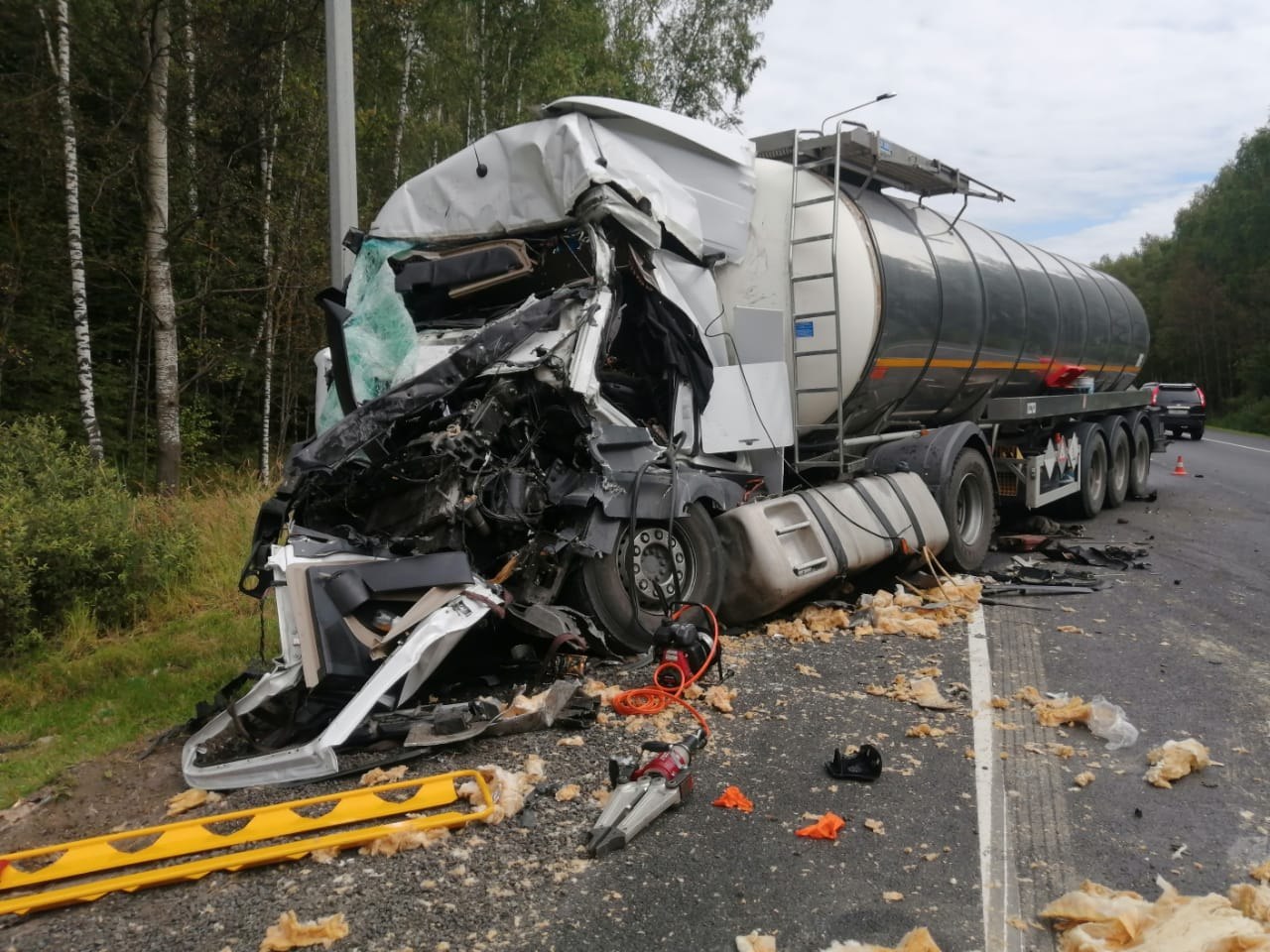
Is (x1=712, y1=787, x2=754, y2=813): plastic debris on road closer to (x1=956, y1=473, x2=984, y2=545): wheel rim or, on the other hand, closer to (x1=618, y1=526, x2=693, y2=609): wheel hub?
(x1=618, y1=526, x2=693, y2=609): wheel hub

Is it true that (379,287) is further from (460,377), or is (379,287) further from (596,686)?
(596,686)

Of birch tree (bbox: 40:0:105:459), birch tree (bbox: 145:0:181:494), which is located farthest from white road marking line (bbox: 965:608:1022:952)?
birch tree (bbox: 40:0:105:459)

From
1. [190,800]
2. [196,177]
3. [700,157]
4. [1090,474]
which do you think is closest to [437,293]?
[700,157]

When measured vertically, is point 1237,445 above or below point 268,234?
below

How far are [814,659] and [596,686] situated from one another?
4.36 ft

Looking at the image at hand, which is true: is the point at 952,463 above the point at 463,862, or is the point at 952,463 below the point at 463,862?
above

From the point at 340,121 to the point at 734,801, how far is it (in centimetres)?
601

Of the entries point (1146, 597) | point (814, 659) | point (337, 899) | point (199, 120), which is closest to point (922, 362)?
point (1146, 597)

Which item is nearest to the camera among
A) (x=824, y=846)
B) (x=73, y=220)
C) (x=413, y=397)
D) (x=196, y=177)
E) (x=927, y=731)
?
(x=824, y=846)

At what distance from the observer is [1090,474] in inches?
438

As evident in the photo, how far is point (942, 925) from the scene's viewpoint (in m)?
2.55

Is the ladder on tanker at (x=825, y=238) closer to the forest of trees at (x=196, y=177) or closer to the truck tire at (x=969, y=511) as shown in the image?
the truck tire at (x=969, y=511)

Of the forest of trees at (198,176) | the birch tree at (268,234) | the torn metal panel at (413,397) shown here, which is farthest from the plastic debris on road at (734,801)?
the birch tree at (268,234)

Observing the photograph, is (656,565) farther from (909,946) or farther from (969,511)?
(969,511)
